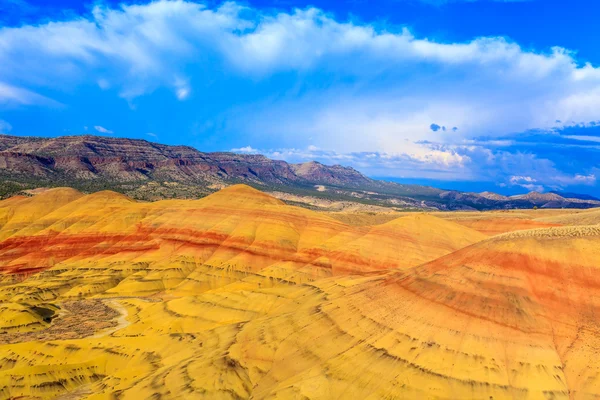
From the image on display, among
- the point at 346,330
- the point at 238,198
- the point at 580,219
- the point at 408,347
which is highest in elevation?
the point at 238,198

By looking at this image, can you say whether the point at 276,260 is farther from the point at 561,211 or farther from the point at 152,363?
the point at 561,211

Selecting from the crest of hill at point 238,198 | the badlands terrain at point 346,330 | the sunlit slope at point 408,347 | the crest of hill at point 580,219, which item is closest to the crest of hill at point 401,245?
the badlands terrain at point 346,330

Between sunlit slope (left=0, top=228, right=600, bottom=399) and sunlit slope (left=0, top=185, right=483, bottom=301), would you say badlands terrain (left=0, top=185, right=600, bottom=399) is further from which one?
sunlit slope (left=0, top=185, right=483, bottom=301)

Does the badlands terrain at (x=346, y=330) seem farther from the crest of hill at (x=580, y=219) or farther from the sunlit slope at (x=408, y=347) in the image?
the crest of hill at (x=580, y=219)

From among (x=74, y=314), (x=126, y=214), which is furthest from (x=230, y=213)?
(x=74, y=314)

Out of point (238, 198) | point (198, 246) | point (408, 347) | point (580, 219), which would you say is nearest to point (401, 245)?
point (580, 219)

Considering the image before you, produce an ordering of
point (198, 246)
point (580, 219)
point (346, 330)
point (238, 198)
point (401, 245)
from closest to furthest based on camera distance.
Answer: point (346, 330) → point (401, 245) → point (580, 219) → point (198, 246) → point (238, 198)

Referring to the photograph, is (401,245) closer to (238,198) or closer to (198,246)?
(198,246)

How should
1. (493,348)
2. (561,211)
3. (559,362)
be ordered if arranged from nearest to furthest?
1. (559,362)
2. (493,348)
3. (561,211)

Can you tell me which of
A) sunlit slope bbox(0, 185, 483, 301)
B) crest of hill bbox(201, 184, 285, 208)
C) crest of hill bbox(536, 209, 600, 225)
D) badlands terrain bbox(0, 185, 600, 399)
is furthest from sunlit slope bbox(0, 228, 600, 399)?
Answer: crest of hill bbox(201, 184, 285, 208)

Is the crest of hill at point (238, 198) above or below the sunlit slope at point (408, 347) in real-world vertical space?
above

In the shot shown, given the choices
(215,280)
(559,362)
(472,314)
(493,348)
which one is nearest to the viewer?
(559,362)
